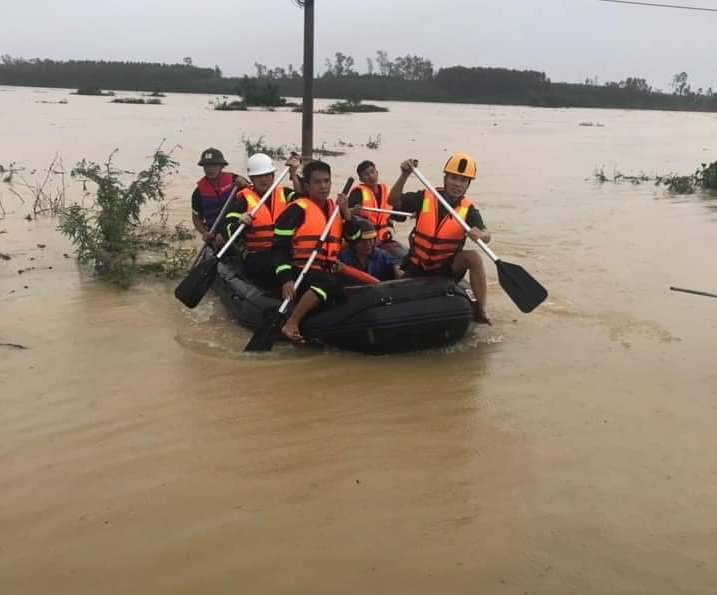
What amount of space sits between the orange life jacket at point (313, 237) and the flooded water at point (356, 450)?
0.71 m

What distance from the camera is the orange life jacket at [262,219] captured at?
617 centimetres

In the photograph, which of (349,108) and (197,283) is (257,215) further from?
(349,108)

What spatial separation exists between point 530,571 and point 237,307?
3.53m

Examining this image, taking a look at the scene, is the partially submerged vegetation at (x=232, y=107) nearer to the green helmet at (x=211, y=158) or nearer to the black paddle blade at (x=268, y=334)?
the green helmet at (x=211, y=158)

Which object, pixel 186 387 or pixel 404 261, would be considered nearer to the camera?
pixel 186 387

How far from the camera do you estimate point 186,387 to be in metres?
4.69

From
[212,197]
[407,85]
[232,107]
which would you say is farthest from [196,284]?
[407,85]

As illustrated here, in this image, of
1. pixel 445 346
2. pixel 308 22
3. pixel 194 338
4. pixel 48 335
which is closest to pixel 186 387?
pixel 194 338

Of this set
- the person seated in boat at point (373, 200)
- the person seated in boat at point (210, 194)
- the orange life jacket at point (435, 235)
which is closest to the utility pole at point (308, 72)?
the person seated in boat at point (210, 194)

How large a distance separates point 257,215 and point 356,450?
282cm

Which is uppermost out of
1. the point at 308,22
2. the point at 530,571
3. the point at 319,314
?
the point at 308,22

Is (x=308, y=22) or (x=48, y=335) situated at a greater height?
(x=308, y=22)

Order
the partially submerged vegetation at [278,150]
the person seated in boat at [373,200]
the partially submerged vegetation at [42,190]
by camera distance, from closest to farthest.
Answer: the person seated in boat at [373,200], the partially submerged vegetation at [42,190], the partially submerged vegetation at [278,150]

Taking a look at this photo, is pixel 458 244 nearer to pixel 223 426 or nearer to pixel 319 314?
pixel 319 314
